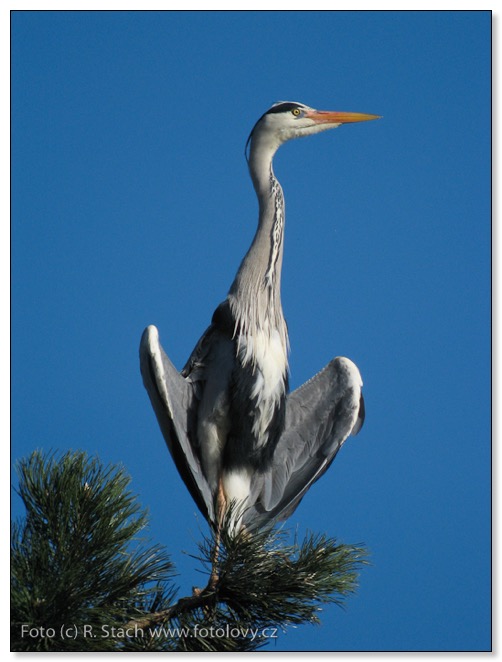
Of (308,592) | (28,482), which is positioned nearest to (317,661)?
(308,592)

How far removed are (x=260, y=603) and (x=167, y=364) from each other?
115 centimetres

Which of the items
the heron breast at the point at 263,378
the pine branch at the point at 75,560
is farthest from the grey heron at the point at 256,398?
the pine branch at the point at 75,560

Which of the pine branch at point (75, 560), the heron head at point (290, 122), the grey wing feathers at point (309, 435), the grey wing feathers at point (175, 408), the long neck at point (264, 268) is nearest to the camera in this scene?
the pine branch at point (75, 560)

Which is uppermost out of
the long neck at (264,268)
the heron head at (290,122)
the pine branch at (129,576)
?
the heron head at (290,122)

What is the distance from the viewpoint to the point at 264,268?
4.25 metres

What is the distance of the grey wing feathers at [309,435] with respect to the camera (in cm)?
428

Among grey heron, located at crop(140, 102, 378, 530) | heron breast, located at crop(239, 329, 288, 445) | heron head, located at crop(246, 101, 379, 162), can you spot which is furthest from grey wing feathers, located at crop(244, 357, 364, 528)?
heron head, located at crop(246, 101, 379, 162)

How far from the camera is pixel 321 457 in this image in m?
4.32

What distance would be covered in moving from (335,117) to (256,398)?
134cm

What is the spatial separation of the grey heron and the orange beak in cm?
11

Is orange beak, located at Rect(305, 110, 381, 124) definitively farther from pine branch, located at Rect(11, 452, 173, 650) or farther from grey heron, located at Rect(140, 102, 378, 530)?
pine branch, located at Rect(11, 452, 173, 650)

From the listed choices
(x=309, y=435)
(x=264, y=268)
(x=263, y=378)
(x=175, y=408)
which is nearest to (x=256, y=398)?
(x=263, y=378)

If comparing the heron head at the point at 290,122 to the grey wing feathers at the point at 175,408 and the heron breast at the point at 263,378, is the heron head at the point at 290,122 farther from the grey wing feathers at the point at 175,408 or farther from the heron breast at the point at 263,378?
the grey wing feathers at the point at 175,408

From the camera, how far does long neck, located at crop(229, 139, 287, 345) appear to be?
13.7 feet
